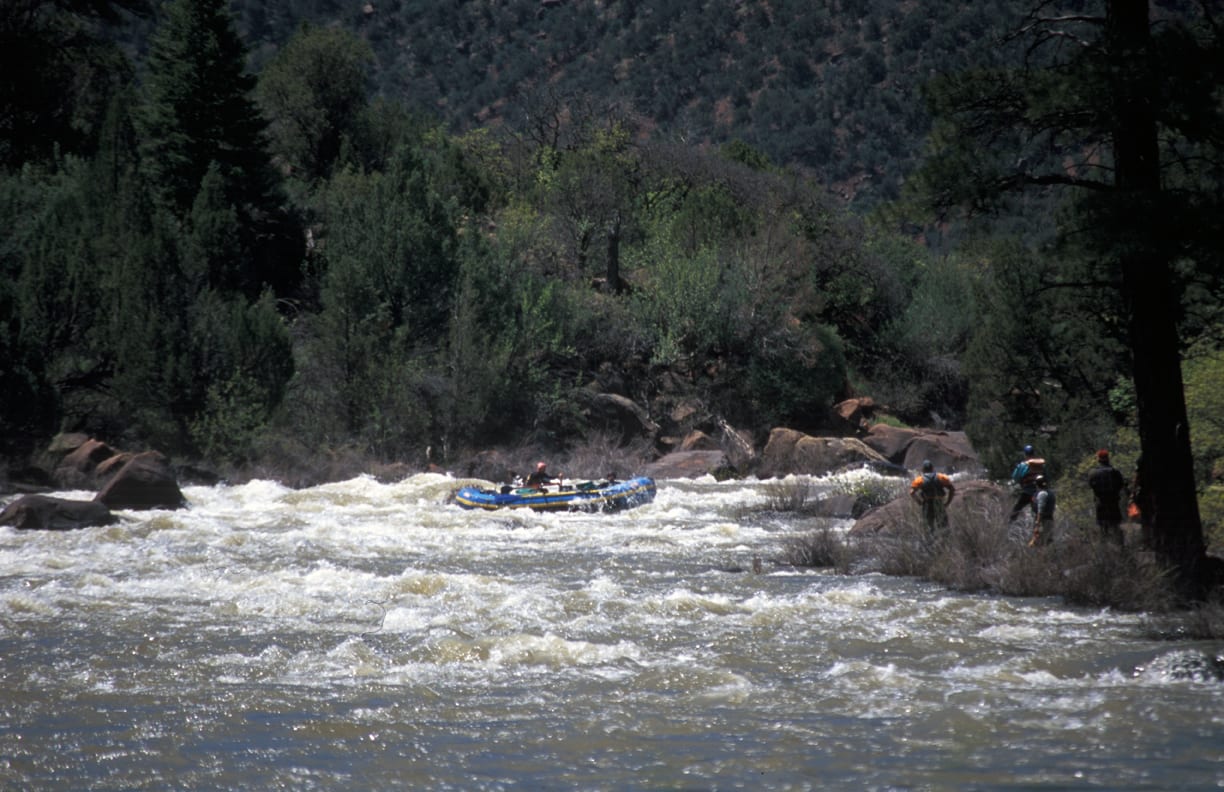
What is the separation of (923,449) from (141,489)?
21025 mm

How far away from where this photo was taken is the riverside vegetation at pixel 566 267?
42.2 feet

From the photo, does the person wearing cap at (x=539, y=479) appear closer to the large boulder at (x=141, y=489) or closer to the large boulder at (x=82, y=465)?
the large boulder at (x=141, y=489)

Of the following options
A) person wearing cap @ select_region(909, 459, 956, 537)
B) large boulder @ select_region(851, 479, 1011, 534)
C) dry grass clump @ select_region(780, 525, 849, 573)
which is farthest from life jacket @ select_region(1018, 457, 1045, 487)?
dry grass clump @ select_region(780, 525, 849, 573)

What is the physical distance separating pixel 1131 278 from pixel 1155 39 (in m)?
2.35

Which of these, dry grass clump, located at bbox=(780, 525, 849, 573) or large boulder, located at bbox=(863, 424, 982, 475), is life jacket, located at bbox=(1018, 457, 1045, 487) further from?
large boulder, located at bbox=(863, 424, 982, 475)

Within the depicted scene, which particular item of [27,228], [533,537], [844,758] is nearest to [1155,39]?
[844,758]

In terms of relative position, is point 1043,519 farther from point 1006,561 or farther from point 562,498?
point 562,498

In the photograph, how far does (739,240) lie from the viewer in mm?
44875

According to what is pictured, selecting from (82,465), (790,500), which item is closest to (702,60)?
(82,465)

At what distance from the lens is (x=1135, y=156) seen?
12.5 metres

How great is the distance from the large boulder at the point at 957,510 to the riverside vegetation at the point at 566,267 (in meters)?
1.24

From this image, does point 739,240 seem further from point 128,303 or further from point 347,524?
point 347,524

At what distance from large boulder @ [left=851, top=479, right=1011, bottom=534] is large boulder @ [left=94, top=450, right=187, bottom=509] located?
538 inches

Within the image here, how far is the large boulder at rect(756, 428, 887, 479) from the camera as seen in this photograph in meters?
33.4
